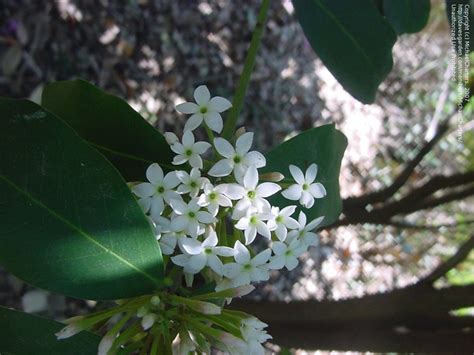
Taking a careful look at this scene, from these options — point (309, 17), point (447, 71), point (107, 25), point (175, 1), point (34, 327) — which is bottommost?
point (34, 327)

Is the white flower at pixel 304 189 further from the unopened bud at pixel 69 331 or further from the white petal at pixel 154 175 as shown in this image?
the unopened bud at pixel 69 331

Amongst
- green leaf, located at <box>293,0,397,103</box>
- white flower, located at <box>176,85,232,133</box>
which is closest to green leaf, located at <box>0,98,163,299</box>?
white flower, located at <box>176,85,232,133</box>

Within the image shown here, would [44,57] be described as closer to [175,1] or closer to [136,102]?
[136,102]

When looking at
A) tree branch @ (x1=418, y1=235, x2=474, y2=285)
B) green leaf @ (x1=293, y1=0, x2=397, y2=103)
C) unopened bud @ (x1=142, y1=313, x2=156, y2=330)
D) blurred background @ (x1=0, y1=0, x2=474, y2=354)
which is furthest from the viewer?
blurred background @ (x1=0, y1=0, x2=474, y2=354)

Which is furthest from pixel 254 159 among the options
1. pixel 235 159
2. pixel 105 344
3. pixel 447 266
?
pixel 447 266

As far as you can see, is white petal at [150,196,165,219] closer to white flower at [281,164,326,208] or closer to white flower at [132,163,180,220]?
white flower at [132,163,180,220]

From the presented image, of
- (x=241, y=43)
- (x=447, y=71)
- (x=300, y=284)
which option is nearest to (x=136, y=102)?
(x=241, y=43)
